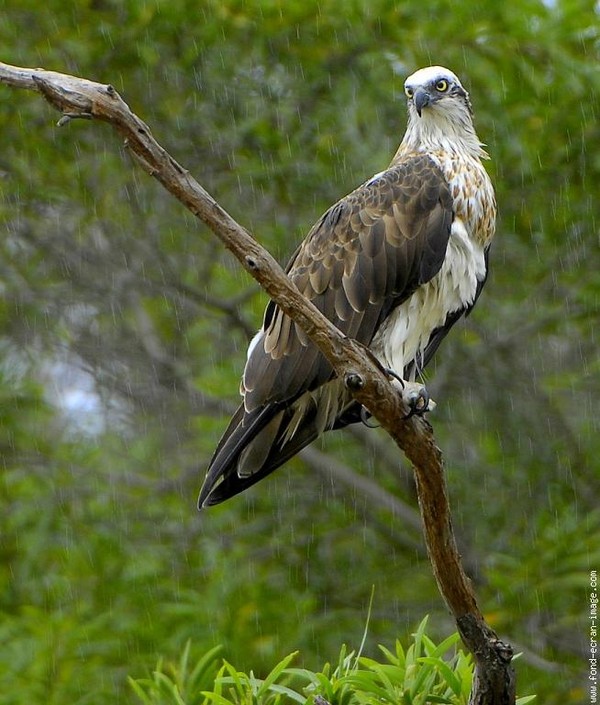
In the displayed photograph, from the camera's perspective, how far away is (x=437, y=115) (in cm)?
511

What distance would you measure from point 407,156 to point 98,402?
3572 millimetres

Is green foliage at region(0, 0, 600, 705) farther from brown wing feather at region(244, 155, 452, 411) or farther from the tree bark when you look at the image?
the tree bark

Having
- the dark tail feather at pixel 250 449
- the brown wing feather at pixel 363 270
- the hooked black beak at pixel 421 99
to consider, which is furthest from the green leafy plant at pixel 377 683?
the hooked black beak at pixel 421 99

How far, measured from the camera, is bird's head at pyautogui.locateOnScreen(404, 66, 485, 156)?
201 inches

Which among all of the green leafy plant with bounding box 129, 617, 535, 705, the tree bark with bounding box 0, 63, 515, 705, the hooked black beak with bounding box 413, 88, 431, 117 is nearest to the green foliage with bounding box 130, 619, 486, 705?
the green leafy plant with bounding box 129, 617, 535, 705

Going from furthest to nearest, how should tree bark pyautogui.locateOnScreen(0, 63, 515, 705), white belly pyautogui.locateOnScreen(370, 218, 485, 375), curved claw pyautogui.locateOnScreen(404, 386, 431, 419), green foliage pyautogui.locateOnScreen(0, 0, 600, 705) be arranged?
green foliage pyautogui.locateOnScreen(0, 0, 600, 705)
white belly pyautogui.locateOnScreen(370, 218, 485, 375)
curved claw pyautogui.locateOnScreen(404, 386, 431, 419)
tree bark pyautogui.locateOnScreen(0, 63, 515, 705)

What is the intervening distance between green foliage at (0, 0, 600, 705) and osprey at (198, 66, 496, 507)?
1766mm

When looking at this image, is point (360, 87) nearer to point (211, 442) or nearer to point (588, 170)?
point (588, 170)

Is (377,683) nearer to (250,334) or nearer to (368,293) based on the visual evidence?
(368,293)

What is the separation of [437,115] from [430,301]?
2.68ft

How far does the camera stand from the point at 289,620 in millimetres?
6551

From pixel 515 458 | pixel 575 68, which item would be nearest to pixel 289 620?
pixel 515 458

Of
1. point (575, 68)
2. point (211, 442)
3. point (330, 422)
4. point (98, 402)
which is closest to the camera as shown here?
point (330, 422)

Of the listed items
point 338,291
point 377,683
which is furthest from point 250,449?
point 377,683
